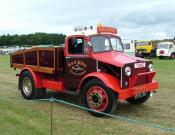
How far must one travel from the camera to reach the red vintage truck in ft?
30.6

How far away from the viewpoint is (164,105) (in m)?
10.8

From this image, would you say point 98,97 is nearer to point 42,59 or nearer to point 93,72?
point 93,72

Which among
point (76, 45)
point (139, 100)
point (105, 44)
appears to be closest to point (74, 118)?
point (76, 45)

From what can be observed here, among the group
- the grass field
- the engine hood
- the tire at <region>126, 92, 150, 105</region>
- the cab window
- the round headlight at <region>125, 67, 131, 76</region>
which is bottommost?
the grass field

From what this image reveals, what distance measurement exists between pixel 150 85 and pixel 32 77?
3.72 meters

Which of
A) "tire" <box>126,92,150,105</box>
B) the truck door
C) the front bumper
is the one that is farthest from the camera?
"tire" <box>126,92,150,105</box>

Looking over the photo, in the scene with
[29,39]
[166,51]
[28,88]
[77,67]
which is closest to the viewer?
[77,67]

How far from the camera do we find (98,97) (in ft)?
30.9

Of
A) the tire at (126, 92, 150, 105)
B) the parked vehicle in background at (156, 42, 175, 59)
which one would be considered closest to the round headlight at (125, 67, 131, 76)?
the tire at (126, 92, 150, 105)

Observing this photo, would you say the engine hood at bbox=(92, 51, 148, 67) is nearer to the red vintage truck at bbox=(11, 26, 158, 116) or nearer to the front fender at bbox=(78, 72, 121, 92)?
the red vintage truck at bbox=(11, 26, 158, 116)

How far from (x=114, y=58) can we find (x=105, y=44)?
79 cm

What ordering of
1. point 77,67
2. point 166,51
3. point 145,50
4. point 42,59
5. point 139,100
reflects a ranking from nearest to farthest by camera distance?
point 77,67 < point 139,100 < point 42,59 < point 166,51 < point 145,50

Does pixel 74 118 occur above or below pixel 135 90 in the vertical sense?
below

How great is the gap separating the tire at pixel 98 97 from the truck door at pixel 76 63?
Answer: 487mm
